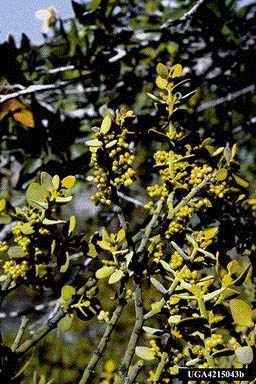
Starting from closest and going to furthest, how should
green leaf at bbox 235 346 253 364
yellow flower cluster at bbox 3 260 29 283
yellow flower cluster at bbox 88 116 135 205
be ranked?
green leaf at bbox 235 346 253 364 → yellow flower cluster at bbox 88 116 135 205 → yellow flower cluster at bbox 3 260 29 283

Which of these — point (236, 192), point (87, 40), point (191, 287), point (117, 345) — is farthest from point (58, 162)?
point (117, 345)

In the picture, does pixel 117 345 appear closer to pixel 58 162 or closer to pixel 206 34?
pixel 58 162

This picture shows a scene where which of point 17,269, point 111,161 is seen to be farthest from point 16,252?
point 111,161

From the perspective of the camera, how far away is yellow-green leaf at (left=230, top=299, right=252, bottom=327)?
57 cm

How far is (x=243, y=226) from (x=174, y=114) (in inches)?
12.4

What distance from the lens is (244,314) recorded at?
22.7 inches

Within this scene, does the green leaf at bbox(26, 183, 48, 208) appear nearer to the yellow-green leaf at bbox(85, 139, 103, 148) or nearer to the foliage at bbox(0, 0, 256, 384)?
the foliage at bbox(0, 0, 256, 384)

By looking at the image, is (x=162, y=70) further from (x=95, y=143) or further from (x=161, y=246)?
(x=161, y=246)

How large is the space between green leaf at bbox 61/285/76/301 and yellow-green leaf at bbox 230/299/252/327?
0.32m

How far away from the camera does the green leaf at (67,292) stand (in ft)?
2.43

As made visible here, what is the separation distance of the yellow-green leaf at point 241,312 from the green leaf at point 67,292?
0.32 meters

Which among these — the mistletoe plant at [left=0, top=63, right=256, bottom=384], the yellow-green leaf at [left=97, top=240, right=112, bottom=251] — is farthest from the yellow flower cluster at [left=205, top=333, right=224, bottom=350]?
the yellow-green leaf at [left=97, top=240, right=112, bottom=251]

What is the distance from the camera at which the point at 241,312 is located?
0.58 metres

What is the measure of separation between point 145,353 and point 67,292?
0.62ft
